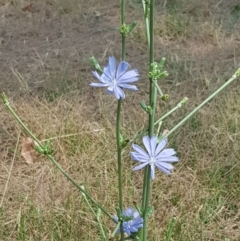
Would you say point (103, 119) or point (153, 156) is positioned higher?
point (103, 119)

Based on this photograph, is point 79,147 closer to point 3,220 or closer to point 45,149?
point 3,220

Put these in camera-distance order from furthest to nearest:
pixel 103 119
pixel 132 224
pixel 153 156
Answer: pixel 103 119
pixel 132 224
pixel 153 156

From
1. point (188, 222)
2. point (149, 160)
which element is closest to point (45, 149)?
point (149, 160)

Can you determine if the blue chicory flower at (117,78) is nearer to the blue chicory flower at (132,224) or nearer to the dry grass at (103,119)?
the blue chicory flower at (132,224)

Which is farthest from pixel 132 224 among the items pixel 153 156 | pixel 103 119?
pixel 103 119

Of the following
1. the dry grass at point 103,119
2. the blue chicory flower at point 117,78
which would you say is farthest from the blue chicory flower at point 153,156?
the dry grass at point 103,119

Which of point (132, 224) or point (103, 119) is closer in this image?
point (132, 224)

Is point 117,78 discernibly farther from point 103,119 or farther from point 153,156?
point 103,119

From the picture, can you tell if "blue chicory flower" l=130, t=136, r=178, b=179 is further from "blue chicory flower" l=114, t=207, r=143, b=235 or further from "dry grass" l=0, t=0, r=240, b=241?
"dry grass" l=0, t=0, r=240, b=241
